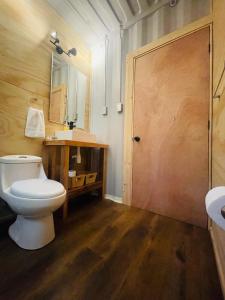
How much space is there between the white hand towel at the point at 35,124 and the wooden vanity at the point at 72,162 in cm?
13

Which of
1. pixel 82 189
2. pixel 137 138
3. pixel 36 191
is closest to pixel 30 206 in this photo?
pixel 36 191

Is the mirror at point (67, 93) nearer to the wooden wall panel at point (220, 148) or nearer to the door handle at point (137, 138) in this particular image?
the door handle at point (137, 138)

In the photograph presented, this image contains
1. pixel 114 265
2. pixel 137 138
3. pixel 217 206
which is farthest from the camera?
pixel 137 138

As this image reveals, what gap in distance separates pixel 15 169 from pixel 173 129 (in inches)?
58.8

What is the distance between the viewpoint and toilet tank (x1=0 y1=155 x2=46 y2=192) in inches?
42.5

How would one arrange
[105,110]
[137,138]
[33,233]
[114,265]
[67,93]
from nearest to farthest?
[114,265], [33,233], [137,138], [67,93], [105,110]

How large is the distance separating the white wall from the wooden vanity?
0.40 feet

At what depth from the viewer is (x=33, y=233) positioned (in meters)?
0.92

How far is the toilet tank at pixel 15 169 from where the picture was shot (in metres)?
1.08

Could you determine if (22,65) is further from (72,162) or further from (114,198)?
(114,198)

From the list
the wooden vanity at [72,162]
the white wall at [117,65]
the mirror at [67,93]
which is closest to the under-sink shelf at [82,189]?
the wooden vanity at [72,162]

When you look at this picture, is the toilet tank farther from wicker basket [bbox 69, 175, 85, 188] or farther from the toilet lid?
wicker basket [bbox 69, 175, 85, 188]

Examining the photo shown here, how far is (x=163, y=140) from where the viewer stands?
1.47 meters

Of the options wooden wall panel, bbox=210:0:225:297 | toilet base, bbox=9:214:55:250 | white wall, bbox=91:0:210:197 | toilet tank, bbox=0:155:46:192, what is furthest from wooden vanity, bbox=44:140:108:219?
wooden wall panel, bbox=210:0:225:297
